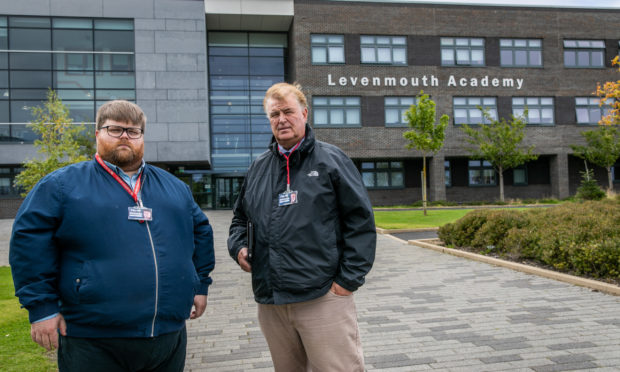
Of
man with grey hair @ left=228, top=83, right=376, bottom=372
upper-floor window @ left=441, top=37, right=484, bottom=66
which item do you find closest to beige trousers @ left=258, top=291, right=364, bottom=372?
man with grey hair @ left=228, top=83, right=376, bottom=372

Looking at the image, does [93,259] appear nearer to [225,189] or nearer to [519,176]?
[225,189]

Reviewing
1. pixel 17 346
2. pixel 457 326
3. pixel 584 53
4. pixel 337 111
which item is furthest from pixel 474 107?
pixel 17 346

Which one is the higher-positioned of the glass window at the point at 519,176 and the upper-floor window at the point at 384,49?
the upper-floor window at the point at 384,49

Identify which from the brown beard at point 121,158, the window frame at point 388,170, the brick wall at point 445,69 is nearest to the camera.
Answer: the brown beard at point 121,158

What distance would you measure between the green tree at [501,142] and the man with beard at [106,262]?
2839cm

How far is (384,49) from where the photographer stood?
1173 inches

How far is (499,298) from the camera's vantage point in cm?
618

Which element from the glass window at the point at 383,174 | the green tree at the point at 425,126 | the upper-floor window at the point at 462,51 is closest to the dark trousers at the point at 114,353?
the green tree at the point at 425,126

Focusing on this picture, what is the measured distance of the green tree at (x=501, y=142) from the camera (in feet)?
92.7

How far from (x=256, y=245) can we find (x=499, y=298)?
15.2 feet

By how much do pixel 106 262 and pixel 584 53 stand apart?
36.6m

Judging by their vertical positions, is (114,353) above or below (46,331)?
below

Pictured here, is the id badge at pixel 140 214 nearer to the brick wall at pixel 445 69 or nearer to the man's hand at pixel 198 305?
the man's hand at pixel 198 305

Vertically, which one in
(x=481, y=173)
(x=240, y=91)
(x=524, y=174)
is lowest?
(x=524, y=174)
